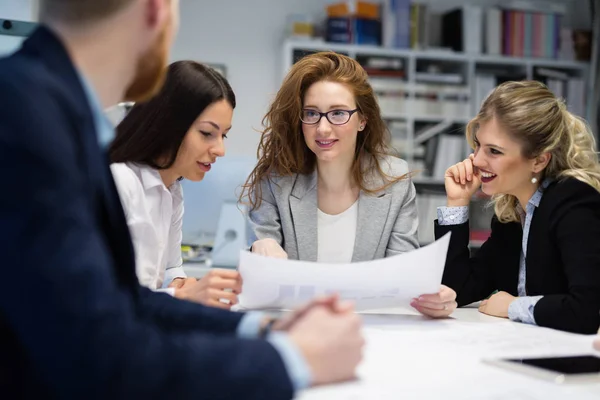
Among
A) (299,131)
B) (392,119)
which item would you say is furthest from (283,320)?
(392,119)

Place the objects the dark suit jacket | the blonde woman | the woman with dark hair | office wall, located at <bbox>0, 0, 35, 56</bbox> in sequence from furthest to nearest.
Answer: office wall, located at <bbox>0, 0, 35, 56</bbox>, the woman with dark hair, the blonde woman, the dark suit jacket

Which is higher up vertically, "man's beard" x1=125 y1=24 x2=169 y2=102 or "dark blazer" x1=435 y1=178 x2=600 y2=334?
"man's beard" x1=125 y1=24 x2=169 y2=102

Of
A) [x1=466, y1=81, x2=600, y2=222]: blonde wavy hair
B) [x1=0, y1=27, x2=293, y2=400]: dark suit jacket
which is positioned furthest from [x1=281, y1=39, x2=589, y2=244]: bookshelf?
[x1=0, y1=27, x2=293, y2=400]: dark suit jacket

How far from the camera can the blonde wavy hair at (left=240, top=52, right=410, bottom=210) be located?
2.04 m

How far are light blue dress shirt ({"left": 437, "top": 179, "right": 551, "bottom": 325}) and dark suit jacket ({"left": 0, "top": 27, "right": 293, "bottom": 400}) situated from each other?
103cm

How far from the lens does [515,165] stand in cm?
175

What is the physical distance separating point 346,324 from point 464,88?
418 cm

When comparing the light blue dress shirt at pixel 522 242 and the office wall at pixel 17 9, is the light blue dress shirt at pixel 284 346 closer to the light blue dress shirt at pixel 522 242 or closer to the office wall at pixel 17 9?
the light blue dress shirt at pixel 522 242

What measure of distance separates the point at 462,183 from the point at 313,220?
472mm

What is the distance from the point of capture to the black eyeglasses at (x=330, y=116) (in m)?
2.02

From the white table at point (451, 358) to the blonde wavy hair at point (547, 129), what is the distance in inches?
19.0

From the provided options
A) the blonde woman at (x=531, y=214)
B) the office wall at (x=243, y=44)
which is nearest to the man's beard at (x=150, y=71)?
the blonde woman at (x=531, y=214)

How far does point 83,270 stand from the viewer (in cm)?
57

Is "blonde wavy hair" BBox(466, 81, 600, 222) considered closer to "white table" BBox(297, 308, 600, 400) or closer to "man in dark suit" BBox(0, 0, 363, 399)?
"white table" BBox(297, 308, 600, 400)
